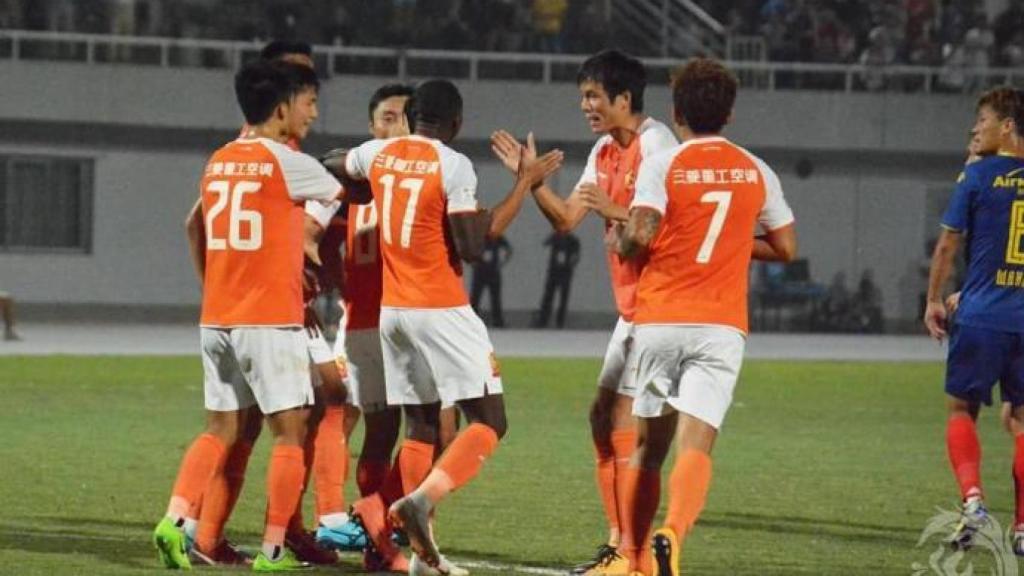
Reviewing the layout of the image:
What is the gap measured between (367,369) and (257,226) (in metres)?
1.18

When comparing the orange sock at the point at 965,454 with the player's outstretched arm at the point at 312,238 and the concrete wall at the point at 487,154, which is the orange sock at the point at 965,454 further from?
the concrete wall at the point at 487,154

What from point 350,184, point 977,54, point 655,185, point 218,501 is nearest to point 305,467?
point 218,501

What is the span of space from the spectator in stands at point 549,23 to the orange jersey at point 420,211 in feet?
98.7

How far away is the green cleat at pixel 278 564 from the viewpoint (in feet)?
31.1

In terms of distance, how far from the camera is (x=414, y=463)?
9672 mm

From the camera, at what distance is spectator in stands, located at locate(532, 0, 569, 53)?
129 ft

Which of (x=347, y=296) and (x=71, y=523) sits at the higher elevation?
(x=347, y=296)

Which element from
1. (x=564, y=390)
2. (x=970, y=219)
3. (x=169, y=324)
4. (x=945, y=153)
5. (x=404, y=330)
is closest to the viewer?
(x=404, y=330)

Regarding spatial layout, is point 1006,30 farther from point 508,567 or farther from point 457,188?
point 457,188

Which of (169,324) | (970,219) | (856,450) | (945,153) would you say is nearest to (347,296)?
(970,219)

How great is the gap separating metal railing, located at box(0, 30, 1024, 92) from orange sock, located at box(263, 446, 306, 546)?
27.7 m

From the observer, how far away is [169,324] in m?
37.6

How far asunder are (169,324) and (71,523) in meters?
26.6

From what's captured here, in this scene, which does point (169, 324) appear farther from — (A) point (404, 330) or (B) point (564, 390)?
(A) point (404, 330)
